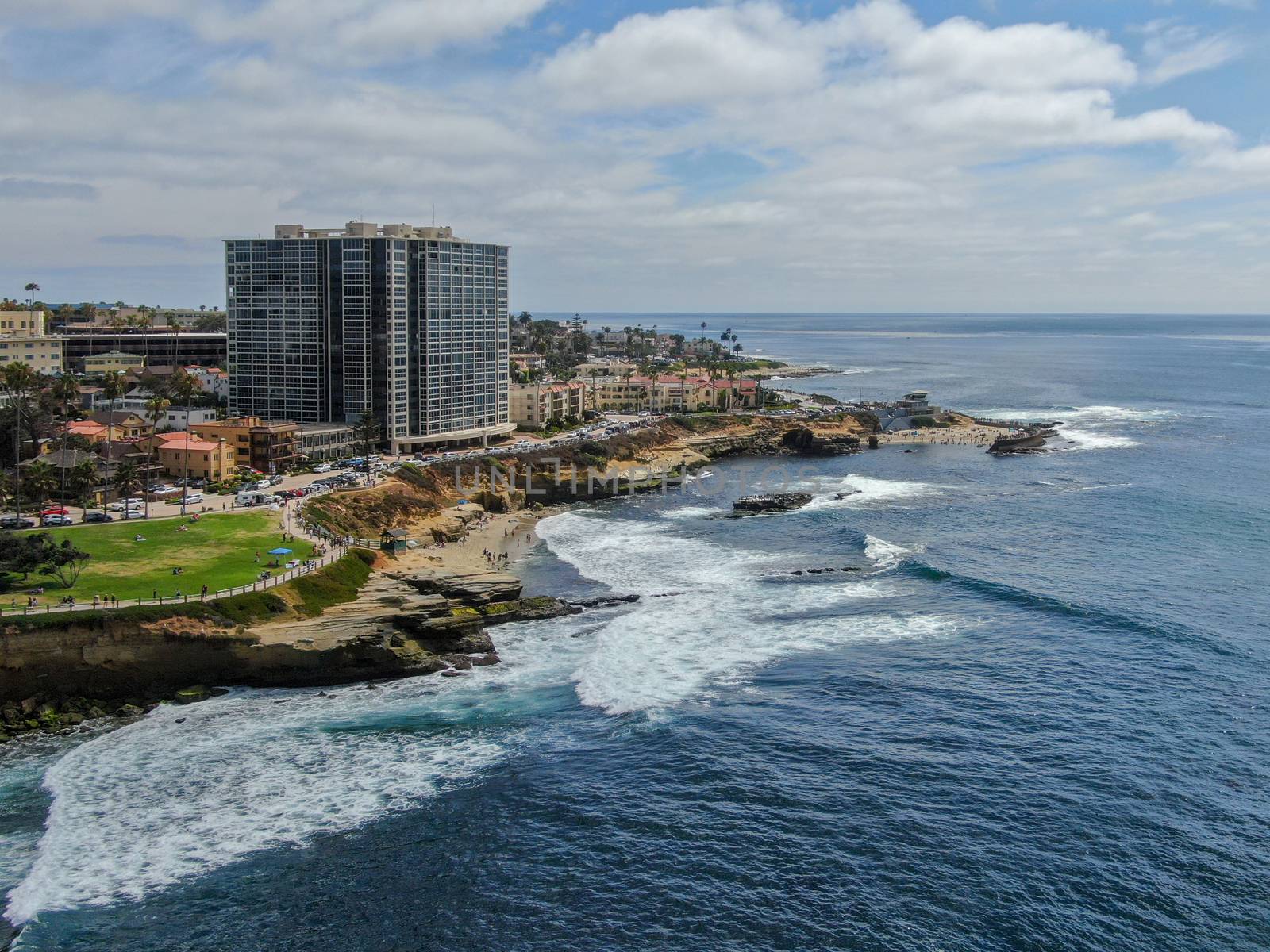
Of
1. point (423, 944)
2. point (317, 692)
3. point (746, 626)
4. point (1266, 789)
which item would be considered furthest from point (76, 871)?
point (1266, 789)

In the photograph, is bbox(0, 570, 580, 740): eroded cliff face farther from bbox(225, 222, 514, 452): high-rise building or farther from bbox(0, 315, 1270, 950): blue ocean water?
bbox(225, 222, 514, 452): high-rise building

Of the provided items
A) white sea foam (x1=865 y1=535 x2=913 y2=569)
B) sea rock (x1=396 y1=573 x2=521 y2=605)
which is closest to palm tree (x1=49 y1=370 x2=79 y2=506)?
sea rock (x1=396 y1=573 x2=521 y2=605)

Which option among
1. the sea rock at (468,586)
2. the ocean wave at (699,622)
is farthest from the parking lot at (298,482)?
the ocean wave at (699,622)

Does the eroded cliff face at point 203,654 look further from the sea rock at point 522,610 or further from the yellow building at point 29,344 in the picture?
the yellow building at point 29,344

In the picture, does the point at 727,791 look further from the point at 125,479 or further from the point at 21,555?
the point at 125,479

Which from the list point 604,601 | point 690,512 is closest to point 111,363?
point 690,512
